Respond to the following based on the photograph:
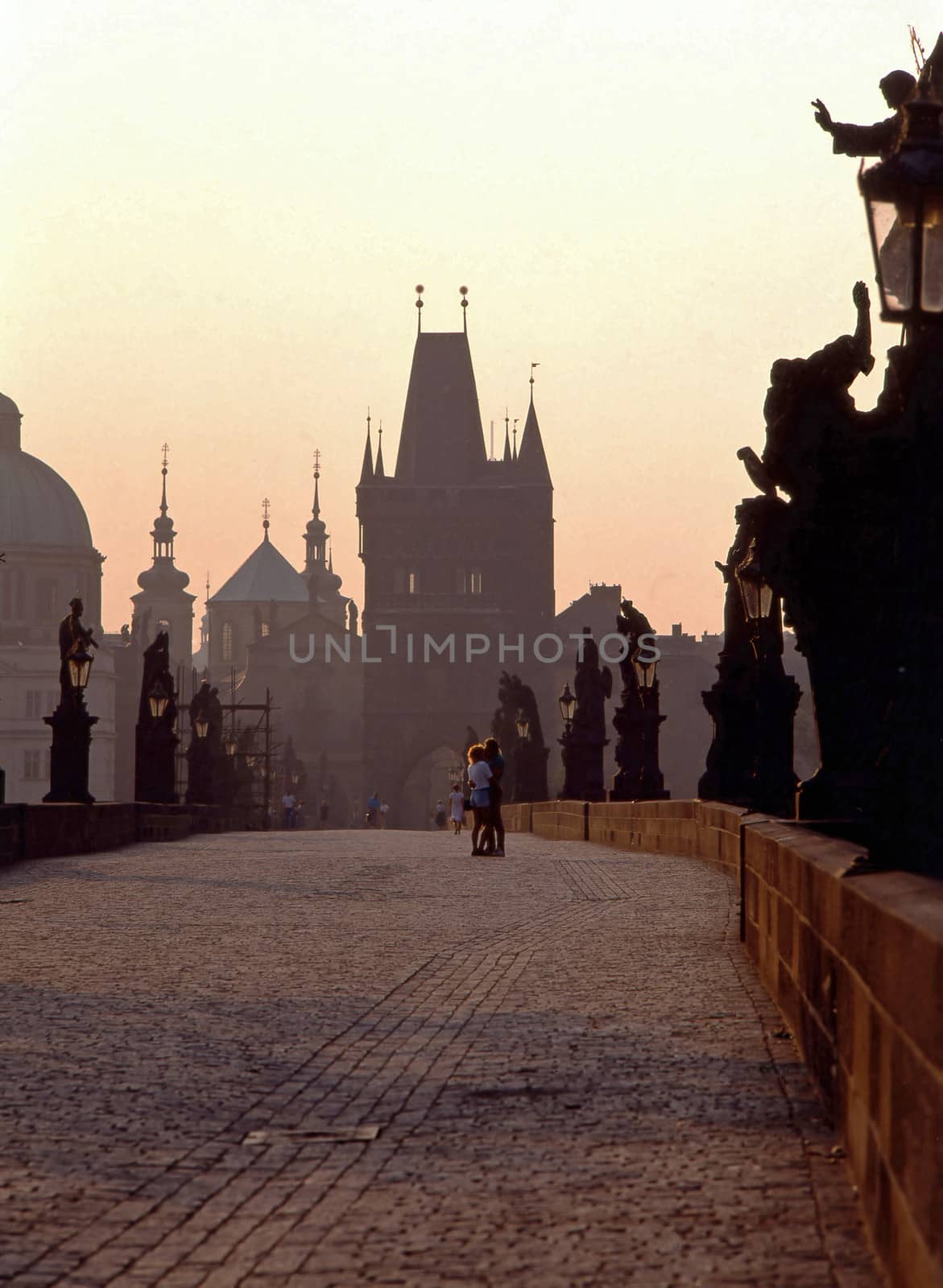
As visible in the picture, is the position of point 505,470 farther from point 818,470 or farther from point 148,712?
point 818,470

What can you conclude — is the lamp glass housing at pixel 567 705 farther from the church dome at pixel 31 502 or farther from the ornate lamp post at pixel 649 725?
the church dome at pixel 31 502

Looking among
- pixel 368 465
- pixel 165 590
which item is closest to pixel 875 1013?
pixel 368 465

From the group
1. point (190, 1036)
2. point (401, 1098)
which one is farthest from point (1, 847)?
point (401, 1098)

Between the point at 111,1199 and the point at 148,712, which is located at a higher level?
the point at 148,712

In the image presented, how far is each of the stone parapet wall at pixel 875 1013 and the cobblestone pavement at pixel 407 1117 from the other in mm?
186

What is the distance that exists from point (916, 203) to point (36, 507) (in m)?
140

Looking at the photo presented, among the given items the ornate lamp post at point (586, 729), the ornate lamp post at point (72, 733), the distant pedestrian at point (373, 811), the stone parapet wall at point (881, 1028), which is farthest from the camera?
the distant pedestrian at point (373, 811)

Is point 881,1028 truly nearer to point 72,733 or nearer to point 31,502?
point 72,733

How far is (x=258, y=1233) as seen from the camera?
17.5 feet

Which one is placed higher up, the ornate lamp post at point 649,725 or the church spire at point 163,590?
the church spire at point 163,590

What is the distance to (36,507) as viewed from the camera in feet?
469

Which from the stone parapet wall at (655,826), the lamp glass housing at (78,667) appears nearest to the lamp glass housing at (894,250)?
the stone parapet wall at (655,826)

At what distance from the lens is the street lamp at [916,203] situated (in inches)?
239

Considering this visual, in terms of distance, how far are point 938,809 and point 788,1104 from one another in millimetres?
1149
